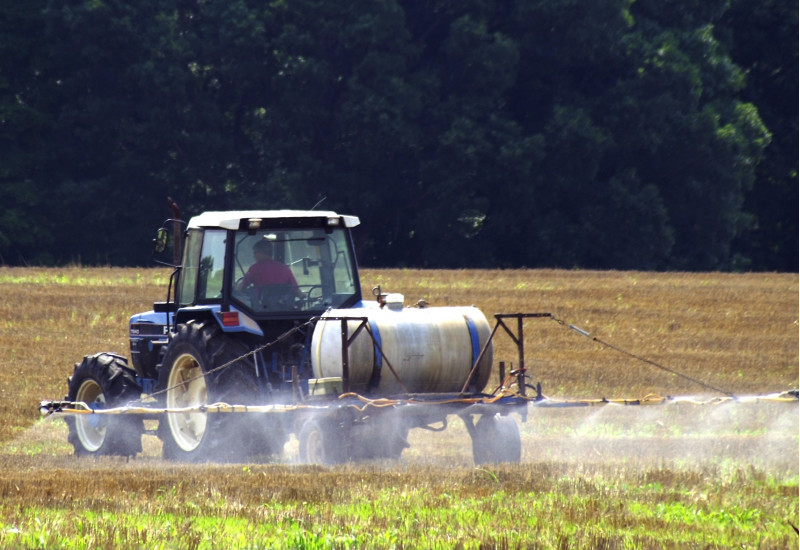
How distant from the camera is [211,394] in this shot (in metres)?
11.4

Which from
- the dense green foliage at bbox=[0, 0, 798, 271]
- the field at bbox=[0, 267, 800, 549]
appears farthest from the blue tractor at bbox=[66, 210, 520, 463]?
the dense green foliage at bbox=[0, 0, 798, 271]

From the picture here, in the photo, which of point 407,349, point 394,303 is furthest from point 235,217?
point 407,349

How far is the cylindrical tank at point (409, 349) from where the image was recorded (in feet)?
36.8

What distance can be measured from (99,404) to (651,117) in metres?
33.2

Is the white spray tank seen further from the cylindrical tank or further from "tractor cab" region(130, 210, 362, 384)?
"tractor cab" region(130, 210, 362, 384)

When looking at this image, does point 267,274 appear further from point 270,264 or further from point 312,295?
point 312,295

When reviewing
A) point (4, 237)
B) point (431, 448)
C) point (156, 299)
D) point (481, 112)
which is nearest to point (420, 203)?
point (481, 112)

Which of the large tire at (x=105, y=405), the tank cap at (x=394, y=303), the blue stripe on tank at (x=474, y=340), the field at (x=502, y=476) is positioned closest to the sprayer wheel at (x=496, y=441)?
the field at (x=502, y=476)

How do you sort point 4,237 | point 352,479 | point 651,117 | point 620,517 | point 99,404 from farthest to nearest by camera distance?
point 651,117 < point 4,237 < point 99,404 < point 352,479 < point 620,517

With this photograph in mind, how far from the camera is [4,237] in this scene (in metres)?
40.9

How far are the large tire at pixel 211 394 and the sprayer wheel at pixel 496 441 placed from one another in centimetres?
167

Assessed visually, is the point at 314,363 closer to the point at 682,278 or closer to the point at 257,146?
the point at 682,278

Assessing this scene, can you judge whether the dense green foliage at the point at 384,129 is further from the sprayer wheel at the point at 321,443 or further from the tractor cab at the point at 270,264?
the sprayer wheel at the point at 321,443

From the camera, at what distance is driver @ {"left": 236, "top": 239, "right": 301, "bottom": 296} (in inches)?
481
